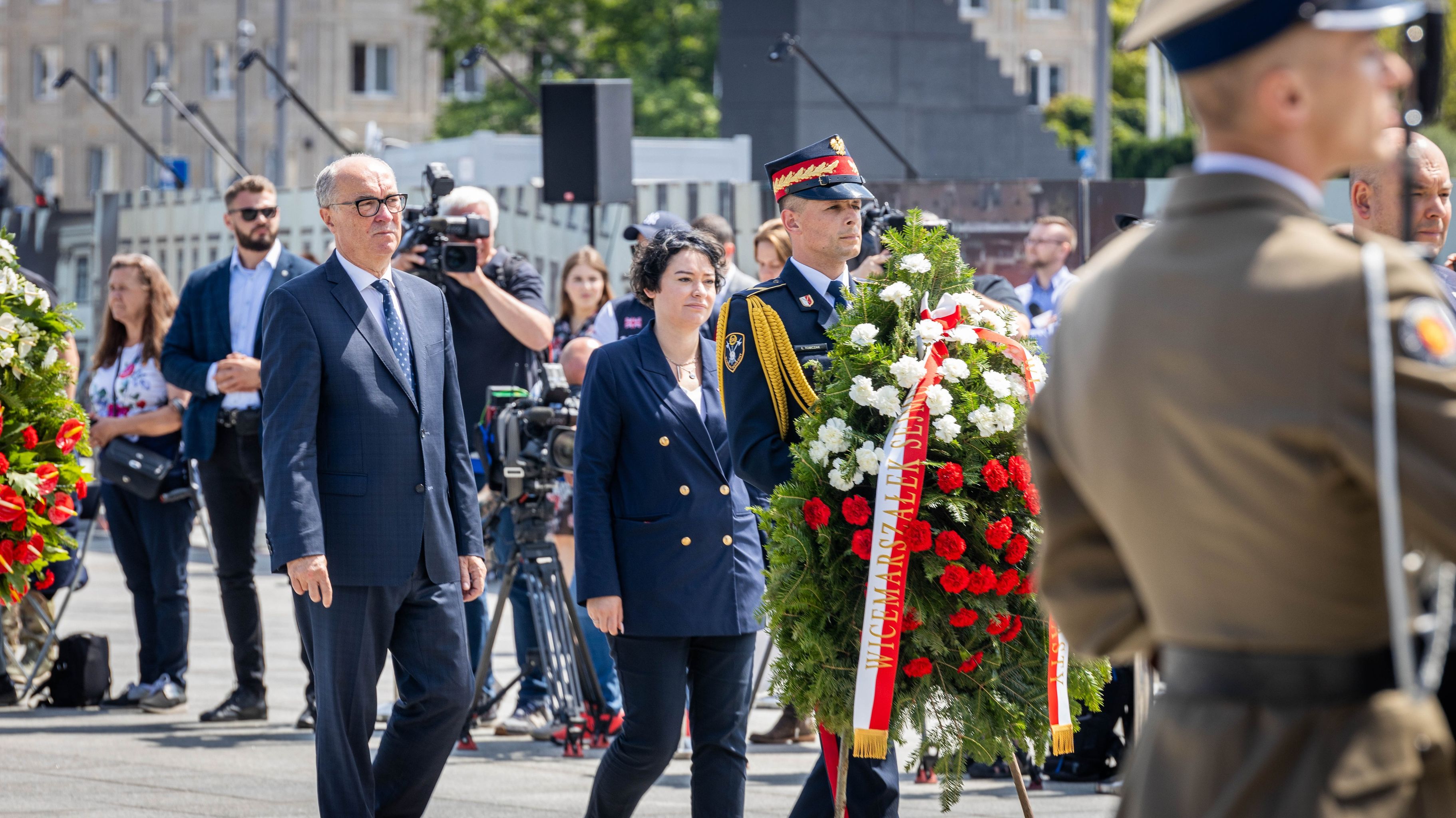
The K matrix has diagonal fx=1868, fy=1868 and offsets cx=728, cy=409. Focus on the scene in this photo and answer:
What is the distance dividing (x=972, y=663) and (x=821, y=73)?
1437 centimetres

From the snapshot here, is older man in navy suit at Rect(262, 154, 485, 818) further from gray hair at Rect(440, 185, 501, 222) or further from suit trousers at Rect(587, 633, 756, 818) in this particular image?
gray hair at Rect(440, 185, 501, 222)

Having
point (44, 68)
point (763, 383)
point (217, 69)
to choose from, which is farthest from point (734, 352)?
point (44, 68)

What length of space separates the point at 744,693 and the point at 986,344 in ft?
4.07

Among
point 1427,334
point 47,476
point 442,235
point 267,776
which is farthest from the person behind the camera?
point 442,235

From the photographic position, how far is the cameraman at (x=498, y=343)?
851 cm

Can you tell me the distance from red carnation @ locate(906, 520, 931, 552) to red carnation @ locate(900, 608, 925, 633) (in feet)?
0.58

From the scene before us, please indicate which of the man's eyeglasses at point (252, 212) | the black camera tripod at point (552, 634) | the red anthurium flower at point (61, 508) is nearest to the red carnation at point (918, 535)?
the black camera tripod at point (552, 634)

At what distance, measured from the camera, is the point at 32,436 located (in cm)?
724

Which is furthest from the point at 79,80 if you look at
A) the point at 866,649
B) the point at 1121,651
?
the point at 1121,651

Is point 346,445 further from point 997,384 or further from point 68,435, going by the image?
point 68,435

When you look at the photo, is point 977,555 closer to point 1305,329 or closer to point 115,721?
point 1305,329

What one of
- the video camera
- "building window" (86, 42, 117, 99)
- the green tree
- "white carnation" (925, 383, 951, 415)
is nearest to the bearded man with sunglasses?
the video camera

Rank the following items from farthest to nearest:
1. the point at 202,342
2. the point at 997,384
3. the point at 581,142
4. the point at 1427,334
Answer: the point at 581,142 < the point at 202,342 < the point at 997,384 < the point at 1427,334

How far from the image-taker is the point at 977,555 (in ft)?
16.9
